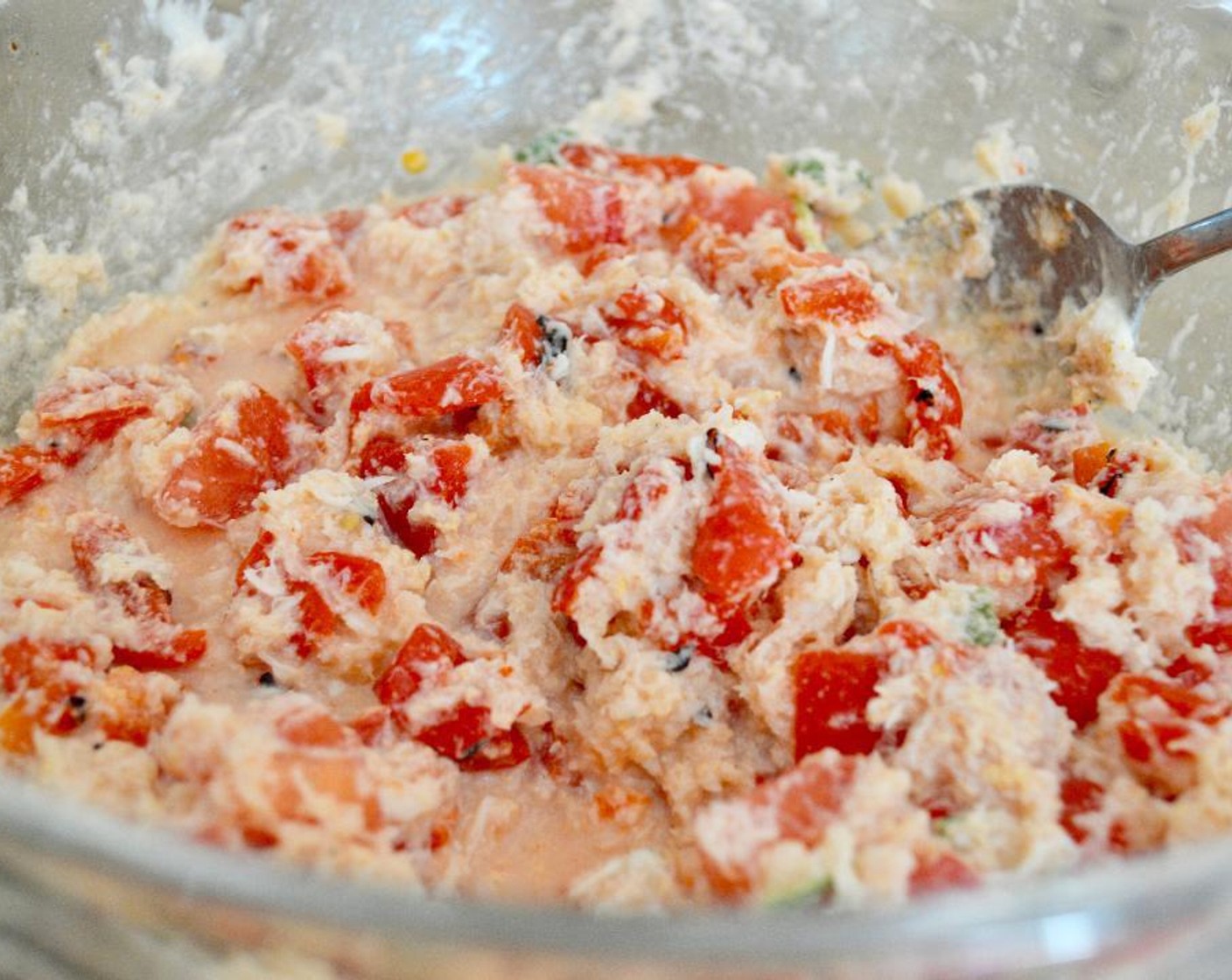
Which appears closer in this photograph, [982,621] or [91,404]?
[982,621]

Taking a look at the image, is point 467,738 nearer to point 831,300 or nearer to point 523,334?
point 523,334

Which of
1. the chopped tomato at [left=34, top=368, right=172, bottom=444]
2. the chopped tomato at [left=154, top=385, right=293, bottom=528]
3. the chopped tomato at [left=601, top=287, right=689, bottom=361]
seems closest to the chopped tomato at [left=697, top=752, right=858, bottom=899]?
the chopped tomato at [left=601, top=287, right=689, bottom=361]

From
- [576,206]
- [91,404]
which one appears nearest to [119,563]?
[91,404]

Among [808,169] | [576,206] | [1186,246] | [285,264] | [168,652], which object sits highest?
[1186,246]

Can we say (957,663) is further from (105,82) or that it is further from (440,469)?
(105,82)

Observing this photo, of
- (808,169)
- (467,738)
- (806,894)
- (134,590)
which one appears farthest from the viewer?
(808,169)

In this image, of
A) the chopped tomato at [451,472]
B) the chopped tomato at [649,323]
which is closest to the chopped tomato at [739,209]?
the chopped tomato at [649,323]

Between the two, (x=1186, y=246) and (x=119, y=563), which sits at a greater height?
(x=1186, y=246)
